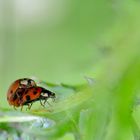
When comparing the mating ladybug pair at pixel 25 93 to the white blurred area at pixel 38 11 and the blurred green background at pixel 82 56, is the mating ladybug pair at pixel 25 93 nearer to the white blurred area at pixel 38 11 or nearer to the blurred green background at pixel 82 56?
the blurred green background at pixel 82 56

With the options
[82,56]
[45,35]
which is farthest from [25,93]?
[45,35]

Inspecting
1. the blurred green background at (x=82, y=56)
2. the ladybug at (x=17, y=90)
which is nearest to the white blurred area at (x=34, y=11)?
the blurred green background at (x=82, y=56)

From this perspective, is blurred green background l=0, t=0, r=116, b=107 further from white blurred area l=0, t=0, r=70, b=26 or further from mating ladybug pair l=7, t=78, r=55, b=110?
mating ladybug pair l=7, t=78, r=55, b=110

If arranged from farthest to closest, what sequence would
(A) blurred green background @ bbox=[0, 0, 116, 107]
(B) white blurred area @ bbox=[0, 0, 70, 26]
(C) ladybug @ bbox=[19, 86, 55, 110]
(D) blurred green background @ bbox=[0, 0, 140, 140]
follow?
(B) white blurred area @ bbox=[0, 0, 70, 26]
(A) blurred green background @ bbox=[0, 0, 116, 107]
(C) ladybug @ bbox=[19, 86, 55, 110]
(D) blurred green background @ bbox=[0, 0, 140, 140]

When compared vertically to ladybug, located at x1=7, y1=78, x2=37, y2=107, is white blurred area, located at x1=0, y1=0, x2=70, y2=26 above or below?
below

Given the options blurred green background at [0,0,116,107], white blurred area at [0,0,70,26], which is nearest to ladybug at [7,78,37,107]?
blurred green background at [0,0,116,107]

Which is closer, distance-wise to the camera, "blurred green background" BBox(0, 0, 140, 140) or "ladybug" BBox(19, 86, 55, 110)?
"blurred green background" BBox(0, 0, 140, 140)

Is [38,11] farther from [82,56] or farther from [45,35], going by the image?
[82,56]
